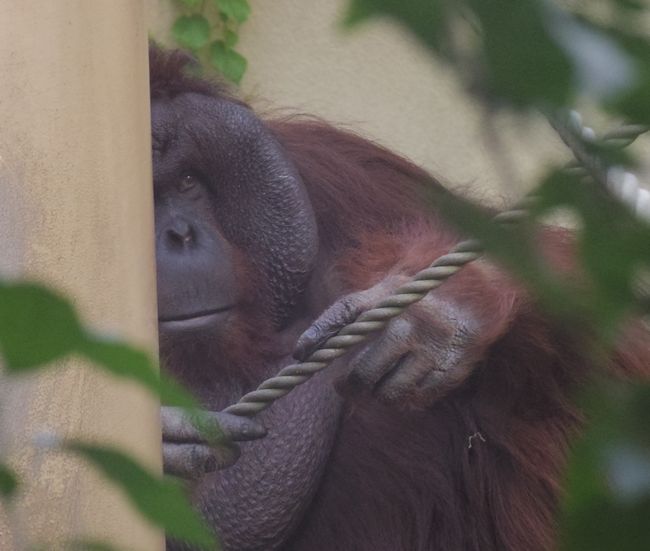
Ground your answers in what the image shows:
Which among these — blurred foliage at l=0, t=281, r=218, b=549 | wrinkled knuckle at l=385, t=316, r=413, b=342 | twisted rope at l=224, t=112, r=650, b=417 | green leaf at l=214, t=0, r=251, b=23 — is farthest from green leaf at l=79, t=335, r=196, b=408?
green leaf at l=214, t=0, r=251, b=23

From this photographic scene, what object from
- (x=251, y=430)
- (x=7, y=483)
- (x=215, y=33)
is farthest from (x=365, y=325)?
(x=215, y=33)

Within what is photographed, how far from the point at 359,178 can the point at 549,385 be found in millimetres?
544

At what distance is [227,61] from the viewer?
3.45 m

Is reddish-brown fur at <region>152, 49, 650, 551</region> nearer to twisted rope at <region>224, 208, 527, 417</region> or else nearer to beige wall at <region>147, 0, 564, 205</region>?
twisted rope at <region>224, 208, 527, 417</region>

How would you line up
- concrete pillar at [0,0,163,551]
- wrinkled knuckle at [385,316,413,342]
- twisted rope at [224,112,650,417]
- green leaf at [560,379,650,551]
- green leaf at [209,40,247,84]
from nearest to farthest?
green leaf at [560,379,650,551]
concrete pillar at [0,0,163,551]
twisted rope at [224,112,650,417]
wrinkled knuckle at [385,316,413,342]
green leaf at [209,40,247,84]

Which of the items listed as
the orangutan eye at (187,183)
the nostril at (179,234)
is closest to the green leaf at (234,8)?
the orangutan eye at (187,183)

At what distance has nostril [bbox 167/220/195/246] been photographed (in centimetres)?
194

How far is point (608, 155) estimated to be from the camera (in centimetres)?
39

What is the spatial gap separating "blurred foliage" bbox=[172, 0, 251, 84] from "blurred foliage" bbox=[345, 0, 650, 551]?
3.06 metres

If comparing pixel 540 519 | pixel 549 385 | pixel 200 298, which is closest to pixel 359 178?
pixel 200 298

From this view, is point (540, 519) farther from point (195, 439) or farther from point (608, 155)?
point (608, 155)

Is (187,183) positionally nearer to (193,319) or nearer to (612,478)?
(193,319)

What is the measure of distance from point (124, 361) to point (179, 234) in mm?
1562

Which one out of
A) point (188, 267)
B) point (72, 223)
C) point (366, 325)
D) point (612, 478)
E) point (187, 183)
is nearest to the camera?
point (612, 478)
